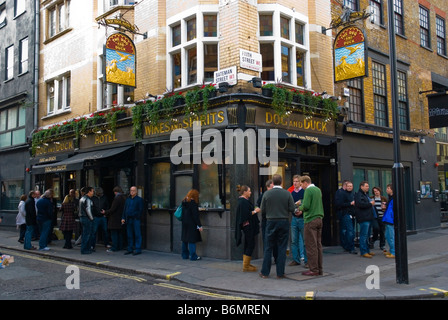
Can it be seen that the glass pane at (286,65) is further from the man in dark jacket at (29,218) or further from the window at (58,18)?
the window at (58,18)

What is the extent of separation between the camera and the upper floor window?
11766 mm

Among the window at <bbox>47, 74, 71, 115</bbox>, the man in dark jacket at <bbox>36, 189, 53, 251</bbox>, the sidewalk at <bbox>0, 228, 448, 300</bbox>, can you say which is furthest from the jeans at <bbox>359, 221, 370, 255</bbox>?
the window at <bbox>47, 74, 71, 115</bbox>

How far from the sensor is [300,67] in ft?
41.4

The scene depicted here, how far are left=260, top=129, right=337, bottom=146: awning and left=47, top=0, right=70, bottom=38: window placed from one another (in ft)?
36.6

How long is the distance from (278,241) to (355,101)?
765 cm

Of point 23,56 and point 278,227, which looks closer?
point 278,227

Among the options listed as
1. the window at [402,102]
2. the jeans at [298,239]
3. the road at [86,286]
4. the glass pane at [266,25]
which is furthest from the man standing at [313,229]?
the window at [402,102]

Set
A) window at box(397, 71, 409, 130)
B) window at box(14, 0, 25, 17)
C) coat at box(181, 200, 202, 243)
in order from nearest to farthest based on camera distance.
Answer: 1. coat at box(181, 200, 202, 243)
2. window at box(397, 71, 409, 130)
3. window at box(14, 0, 25, 17)

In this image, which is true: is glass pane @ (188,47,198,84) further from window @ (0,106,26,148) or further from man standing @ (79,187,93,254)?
window @ (0,106,26,148)

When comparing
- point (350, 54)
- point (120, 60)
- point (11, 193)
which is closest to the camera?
point (350, 54)

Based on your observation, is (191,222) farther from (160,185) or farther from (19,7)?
(19,7)

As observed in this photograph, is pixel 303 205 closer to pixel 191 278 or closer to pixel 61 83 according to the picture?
pixel 191 278

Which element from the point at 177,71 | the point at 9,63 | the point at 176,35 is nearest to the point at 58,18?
the point at 9,63

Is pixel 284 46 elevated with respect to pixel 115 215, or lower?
elevated
